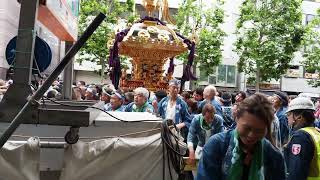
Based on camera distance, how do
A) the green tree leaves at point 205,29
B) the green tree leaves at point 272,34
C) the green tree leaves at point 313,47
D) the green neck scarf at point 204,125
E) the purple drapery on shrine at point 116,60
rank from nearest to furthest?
the green neck scarf at point 204,125
the purple drapery on shrine at point 116,60
the green tree leaves at point 272,34
the green tree leaves at point 205,29
the green tree leaves at point 313,47

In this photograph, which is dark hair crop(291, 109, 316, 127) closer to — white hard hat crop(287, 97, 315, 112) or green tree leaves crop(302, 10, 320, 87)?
white hard hat crop(287, 97, 315, 112)

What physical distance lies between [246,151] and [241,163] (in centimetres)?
8

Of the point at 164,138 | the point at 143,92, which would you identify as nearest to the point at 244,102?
the point at 164,138

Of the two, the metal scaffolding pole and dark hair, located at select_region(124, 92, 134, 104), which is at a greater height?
the metal scaffolding pole

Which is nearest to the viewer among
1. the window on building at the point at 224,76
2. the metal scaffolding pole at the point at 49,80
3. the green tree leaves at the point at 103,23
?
the metal scaffolding pole at the point at 49,80

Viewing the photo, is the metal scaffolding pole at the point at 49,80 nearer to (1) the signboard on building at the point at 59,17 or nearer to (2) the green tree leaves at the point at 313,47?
(1) the signboard on building at the point at 59,17

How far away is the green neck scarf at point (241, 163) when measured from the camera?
2.82m

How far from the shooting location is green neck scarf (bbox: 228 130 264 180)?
282 cm

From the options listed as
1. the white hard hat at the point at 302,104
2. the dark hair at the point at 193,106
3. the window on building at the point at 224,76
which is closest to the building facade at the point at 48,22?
the white hard hat at the point at 302,104

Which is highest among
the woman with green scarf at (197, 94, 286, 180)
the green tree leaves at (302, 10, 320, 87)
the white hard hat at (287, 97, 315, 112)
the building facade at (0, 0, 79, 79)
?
the green tree leaves at (302, 10, 320, 87)

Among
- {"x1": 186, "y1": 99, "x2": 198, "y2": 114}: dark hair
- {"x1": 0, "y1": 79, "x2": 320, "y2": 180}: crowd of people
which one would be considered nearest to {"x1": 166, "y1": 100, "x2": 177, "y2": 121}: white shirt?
{"x1": 0, "y1": 79, "x2": 320, "y2": 180}: crowd of people

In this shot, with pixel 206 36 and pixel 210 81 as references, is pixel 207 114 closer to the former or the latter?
pixel 206 36

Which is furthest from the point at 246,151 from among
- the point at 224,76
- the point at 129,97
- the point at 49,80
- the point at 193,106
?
the point at 224,76

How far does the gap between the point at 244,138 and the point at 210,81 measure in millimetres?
Answer: 37336
